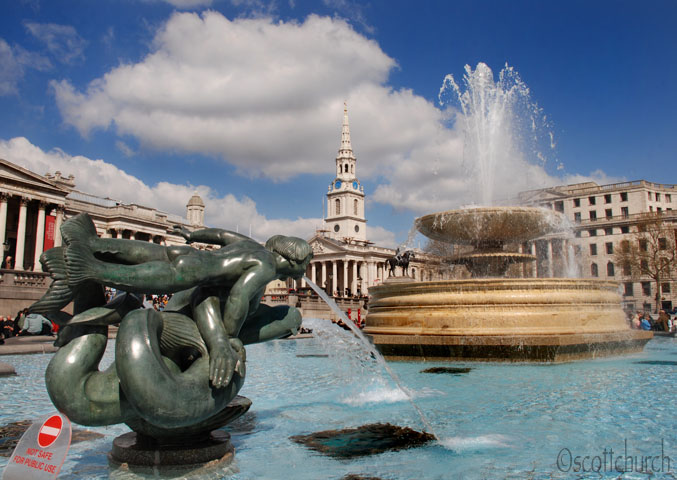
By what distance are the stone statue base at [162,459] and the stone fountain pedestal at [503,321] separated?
22.1ft

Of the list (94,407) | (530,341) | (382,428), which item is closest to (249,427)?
(382,428)

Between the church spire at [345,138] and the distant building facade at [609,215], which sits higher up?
the church spire at [345,138]

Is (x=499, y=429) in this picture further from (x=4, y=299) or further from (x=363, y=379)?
(x=4, y=299)

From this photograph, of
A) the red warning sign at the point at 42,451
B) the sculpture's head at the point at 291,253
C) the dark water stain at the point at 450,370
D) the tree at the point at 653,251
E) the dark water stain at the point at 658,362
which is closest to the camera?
the red warning sign at the point at 42,451

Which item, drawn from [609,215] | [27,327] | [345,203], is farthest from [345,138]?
[27,327]

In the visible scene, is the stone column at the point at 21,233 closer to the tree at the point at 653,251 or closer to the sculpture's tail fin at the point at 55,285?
the sculpture's tail fin at the point at 55,285

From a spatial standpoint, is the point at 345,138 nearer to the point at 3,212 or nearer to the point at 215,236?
the point at 3,212

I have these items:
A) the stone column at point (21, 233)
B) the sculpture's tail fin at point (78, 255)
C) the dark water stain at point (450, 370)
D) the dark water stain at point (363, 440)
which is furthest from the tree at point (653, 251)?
the stone column at point (21, 233)

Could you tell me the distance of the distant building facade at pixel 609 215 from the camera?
62344 millimetres

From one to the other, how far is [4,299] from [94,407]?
26.5 metres

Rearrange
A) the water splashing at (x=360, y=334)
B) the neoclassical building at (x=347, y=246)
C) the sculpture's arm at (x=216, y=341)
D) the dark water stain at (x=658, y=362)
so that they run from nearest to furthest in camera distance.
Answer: the sculpture's arm at (x=216, y=341), the water splashing at (x=360, y=334), the dark water stain at (x=658, y=362), the neoclassical building at (x=347, y=246)

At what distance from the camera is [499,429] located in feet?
14.8

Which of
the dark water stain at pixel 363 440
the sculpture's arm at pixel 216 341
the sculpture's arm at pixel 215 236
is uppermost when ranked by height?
the sculpture's arm at pixel 215 236

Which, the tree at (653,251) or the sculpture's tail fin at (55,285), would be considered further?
the tree at (653,251)
